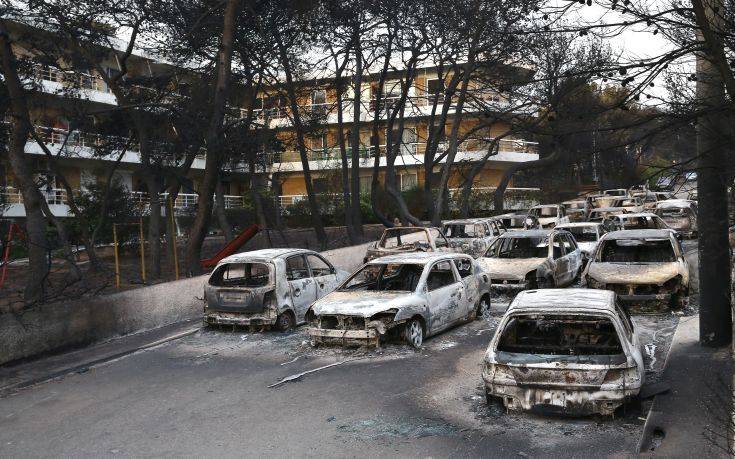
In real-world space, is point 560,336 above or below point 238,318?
above

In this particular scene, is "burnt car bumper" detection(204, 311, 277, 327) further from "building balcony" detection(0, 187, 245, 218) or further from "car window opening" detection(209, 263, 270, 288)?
Result: "building balcony" detection(0, 187, 245, 218)

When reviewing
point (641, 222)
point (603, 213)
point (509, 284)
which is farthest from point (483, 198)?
point (509, 284)

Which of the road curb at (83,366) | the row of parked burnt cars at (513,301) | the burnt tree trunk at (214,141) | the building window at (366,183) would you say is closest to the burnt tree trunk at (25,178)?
the burnt tree trunk at (214,141)

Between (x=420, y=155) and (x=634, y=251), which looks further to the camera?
(x=420, y=155)

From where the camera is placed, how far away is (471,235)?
896 inches

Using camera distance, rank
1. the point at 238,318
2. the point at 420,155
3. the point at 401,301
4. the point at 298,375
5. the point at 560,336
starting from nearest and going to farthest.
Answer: the point at 560,336 → the point at 298,375 → the point at 401,301 → the point at 238,318 → the point at 420,155

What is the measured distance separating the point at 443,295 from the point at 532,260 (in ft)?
14.8

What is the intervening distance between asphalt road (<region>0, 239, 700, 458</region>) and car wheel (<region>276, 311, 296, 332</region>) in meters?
1.13

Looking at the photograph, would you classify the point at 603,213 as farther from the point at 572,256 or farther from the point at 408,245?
the point at 572,256

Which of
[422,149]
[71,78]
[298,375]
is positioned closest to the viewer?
[298,375]

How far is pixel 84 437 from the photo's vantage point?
24.5ft

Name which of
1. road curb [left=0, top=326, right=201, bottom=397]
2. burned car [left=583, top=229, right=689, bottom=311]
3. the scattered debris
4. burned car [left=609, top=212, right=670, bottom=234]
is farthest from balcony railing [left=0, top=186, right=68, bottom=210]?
burned car [left=583, top=229, right=689, bottom=311]

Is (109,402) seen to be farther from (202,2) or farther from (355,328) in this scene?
(202,2)

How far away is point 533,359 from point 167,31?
65.2 ft
